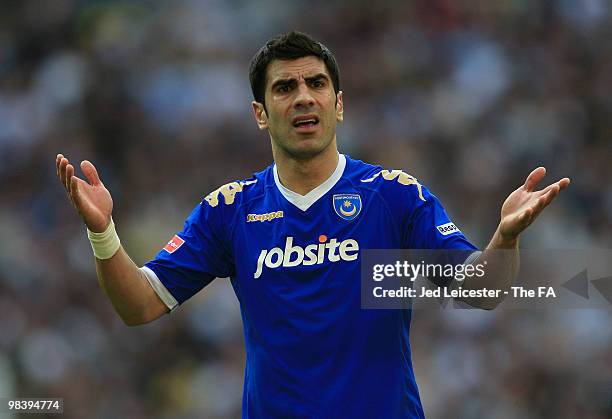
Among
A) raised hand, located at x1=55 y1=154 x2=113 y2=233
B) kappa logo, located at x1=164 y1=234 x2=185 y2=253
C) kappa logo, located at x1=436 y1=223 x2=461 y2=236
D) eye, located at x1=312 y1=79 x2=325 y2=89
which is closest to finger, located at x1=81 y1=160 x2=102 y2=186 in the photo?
raised hand, located at x1=55 y1=154 x2=113 y2=233

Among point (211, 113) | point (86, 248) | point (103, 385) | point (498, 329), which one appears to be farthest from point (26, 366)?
point (498, 329)

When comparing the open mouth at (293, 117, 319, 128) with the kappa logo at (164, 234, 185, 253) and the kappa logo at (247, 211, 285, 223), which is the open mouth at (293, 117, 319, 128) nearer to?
the kappa logo at (247, 211, 285, 223)

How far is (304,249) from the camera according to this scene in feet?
16.2

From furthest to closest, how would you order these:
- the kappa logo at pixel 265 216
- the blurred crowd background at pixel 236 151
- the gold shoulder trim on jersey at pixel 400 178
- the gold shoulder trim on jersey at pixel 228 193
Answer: the blurred crowd background at pixel 236 151 < the gold shoulder trim on jersey at pixel 228 193 < the kappa logo at pixel 265 216 < the gold shoulder trim on jersey at pixel 400 178

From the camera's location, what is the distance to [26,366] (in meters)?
10.3

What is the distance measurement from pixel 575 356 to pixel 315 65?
20.0ft

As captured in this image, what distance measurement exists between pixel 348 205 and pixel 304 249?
0.98ft

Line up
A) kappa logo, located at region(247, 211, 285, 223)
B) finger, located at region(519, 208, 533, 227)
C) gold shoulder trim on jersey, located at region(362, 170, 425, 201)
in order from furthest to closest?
1. kappa logo, located at region(247, 211, 285, 223)
2. gold shoulder trim on jersey, located at region(362, 170, 425, 201)
3. finger, located at region(519, 208, 533, 227)

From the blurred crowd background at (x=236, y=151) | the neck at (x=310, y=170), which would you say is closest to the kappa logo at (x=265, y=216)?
the neck at (x=310, y=170)

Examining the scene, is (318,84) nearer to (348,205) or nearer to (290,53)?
(290,53)

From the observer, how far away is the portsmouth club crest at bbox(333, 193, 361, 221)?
4980 millimetres

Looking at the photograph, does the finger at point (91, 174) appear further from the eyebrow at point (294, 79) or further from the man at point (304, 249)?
the eyebrow at point (294, 79)

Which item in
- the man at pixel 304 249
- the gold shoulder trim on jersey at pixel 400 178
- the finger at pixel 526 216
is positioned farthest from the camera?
the gold shoulder trim on jersey at pixel 400 178

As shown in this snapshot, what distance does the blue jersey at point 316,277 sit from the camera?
15.5 feet
